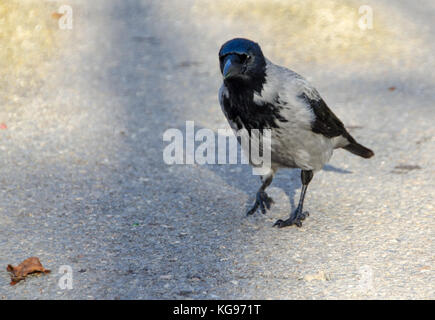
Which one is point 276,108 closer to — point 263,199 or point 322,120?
point 322,120

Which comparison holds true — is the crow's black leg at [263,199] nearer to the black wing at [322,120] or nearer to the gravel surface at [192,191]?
the gravel surface at [192,191]

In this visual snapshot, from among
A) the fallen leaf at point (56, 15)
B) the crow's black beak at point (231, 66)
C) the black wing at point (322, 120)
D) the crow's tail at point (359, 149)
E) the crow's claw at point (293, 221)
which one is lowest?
the crow's claw at point (293, 221)

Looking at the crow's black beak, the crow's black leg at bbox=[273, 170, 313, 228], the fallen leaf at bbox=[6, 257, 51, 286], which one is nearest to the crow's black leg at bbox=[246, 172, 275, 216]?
the crow's black leg at bbox=[273, 170, 313, 228]

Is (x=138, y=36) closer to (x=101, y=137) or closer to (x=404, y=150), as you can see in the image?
(x=101, y=137)

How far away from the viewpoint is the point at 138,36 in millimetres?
10508

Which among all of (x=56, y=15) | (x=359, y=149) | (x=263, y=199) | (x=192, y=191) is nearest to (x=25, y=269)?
(x=192, y=191)

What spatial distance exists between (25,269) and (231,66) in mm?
1838

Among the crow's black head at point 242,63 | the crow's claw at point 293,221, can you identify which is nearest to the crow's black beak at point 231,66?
the crow's black head at point 242,63

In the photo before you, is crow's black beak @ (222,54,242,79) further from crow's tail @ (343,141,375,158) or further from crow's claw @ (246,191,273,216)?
crow's tail @ (343,141,375,158)

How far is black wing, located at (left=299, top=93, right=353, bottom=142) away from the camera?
15.2 feet

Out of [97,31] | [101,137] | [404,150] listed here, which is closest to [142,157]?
Result: [101,137]

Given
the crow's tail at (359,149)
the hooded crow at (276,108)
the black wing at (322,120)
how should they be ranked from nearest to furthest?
the hooded crow at (276,108), the black wing at (322,120), the crow's tail at (359,149)

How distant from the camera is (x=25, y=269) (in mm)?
3939

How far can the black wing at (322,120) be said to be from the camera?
4.62m
